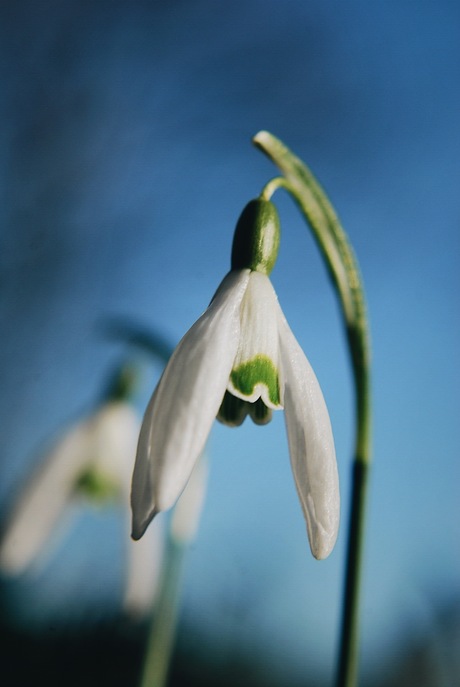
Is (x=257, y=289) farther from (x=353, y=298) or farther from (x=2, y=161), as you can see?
(x=2, y=161)

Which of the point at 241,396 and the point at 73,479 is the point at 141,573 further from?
the point at 241,396

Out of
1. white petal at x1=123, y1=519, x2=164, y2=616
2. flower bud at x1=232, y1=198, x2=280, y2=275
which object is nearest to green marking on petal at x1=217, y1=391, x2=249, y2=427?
flower bud at x1=232, y1=198, x2=280, y2=275

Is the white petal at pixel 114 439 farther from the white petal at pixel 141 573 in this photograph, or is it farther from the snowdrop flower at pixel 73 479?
the white petal at pixel 141 573

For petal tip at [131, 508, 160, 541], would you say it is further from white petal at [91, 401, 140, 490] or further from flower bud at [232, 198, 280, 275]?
white petal at [91, 401, 140, 490]

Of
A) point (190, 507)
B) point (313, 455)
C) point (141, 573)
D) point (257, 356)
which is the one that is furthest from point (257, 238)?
point (141, 573)

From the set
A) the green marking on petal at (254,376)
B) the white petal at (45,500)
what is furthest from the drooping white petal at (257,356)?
the white petal at (45,500)

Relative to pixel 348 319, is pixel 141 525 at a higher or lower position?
lower
